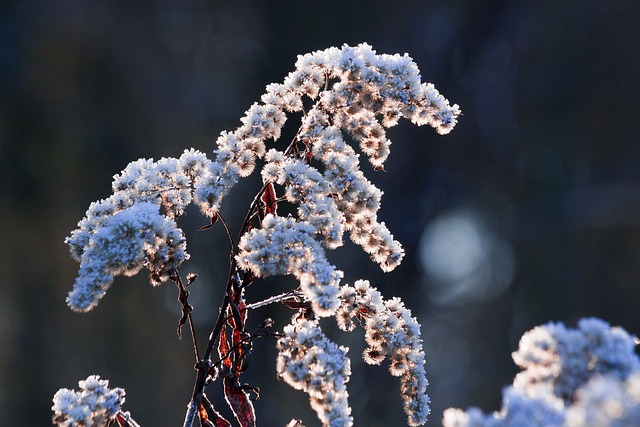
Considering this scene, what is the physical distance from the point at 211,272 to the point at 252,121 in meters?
4.69

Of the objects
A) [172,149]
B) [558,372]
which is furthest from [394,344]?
[172,149]

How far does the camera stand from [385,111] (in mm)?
982

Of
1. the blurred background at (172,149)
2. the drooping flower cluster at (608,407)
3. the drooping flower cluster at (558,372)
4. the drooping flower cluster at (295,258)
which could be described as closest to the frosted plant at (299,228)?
the drooping flower cluster at (295,258)

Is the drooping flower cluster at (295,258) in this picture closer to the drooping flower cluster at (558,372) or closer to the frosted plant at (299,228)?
the frosted plant at (299,228)

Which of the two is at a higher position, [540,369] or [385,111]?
[385,111]

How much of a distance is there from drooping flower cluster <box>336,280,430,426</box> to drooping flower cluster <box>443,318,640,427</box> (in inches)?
9.7

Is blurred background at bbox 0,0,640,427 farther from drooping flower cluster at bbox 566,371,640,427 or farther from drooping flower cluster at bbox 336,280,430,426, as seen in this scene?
drooping flower cluster at bbox 566,371,640,427

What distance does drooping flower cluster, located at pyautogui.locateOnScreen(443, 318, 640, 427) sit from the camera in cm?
61

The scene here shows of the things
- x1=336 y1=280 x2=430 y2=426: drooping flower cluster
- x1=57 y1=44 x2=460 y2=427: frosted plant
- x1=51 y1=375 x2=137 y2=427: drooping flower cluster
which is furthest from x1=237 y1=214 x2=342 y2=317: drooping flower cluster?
x1=51 y1=375 x2=137 y2=427: drooping flower cluster

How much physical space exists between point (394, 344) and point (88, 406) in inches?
14.8

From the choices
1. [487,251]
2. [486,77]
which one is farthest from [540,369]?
[487,251]

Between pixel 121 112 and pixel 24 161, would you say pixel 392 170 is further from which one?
pixel 24 161

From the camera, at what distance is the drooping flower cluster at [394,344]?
956 millimetres

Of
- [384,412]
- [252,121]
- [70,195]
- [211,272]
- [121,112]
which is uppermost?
[121,112]
